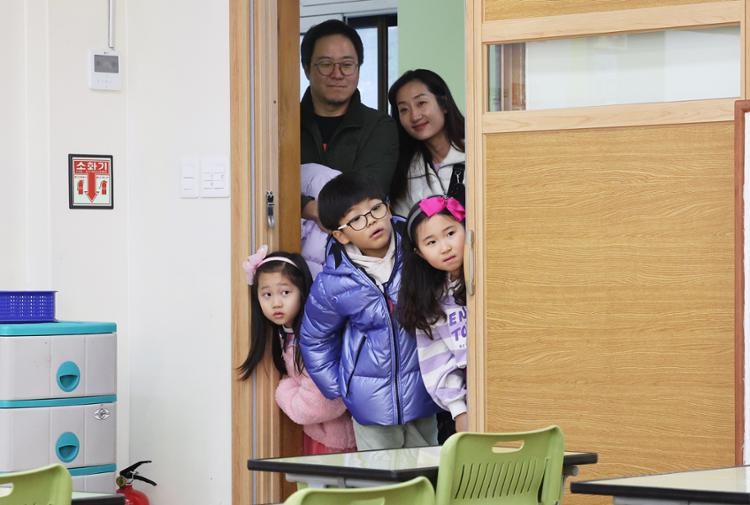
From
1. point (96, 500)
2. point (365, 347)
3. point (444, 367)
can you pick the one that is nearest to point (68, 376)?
point (365, 347)

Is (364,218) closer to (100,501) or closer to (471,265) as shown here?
(471,265)

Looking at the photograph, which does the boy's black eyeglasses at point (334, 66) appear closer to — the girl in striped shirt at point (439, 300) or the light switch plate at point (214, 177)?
the light switch plate at point (214, 177)

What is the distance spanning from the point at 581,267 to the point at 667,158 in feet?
1.47

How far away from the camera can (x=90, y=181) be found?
5.13m

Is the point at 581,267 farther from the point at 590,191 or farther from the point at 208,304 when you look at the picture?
the point at 208,304

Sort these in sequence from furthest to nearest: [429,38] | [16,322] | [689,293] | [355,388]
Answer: [429,38], [355,388], [16,322], [689,293]

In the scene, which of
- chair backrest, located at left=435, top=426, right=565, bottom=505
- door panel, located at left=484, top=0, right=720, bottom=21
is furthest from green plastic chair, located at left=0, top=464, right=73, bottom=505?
door panel, located at left=484, top=0, right=720, bottom=21

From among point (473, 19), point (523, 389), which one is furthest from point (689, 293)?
point (473, 19)

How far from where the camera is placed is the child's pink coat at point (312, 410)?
199 inches

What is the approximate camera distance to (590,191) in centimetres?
439

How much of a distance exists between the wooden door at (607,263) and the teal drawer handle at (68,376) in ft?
4.43

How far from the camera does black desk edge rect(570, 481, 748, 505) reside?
2.47 m

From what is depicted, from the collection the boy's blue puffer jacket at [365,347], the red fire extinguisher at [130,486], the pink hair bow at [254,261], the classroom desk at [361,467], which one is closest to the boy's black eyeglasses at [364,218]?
the boy's blue puffer jacket at [365,347]

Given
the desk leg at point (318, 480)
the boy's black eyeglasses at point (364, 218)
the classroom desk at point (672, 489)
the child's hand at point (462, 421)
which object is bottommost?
the child's hand at point (462, 421)
